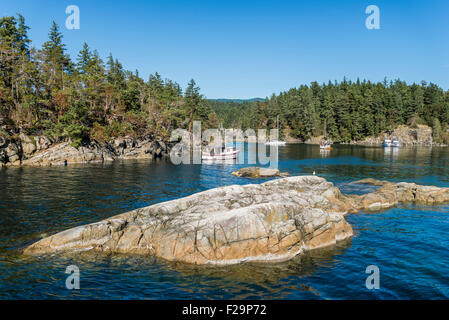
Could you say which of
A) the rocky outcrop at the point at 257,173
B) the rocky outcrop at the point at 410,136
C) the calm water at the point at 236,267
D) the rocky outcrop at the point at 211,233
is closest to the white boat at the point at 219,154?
the rocky outcrop at the point at 257,173

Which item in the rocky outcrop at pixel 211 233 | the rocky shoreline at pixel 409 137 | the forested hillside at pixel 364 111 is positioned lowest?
the rocky outcrop at pixel 211 233

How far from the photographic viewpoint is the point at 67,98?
66.4 meters

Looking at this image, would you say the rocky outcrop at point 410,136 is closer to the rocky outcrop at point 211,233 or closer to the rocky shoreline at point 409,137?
the rocky shoreline at point 409,137

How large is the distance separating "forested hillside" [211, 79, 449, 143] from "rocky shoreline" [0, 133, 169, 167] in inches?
5021

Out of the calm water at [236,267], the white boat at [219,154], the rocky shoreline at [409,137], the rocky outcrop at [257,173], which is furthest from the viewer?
the rocky shoreline at [409,137]

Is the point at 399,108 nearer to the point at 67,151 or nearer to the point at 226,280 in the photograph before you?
the point at 67,151

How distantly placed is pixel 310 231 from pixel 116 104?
71088 millimetres

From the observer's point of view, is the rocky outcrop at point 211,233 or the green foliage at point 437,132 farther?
the green foliage at point 437,132

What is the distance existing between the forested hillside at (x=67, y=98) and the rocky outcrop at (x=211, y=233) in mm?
47957

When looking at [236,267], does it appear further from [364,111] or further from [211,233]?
[364,111]

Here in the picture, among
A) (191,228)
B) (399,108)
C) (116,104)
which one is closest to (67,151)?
(116,104)

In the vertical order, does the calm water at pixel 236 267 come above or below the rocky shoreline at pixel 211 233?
below

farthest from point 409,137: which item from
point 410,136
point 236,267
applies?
point 236,267

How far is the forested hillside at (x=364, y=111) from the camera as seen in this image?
160 m
